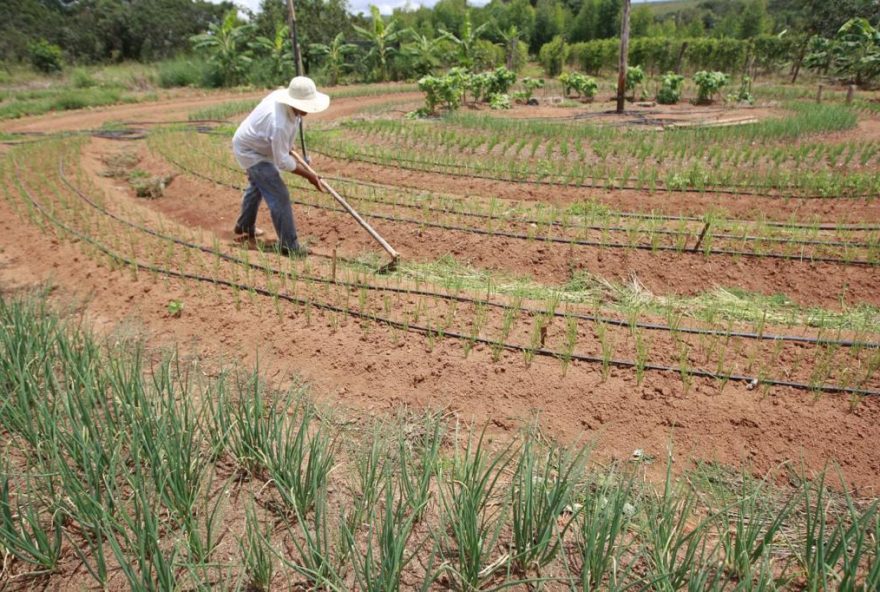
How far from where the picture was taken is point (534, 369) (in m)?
3.23

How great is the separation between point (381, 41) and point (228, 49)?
568cm

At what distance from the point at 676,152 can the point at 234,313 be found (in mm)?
7339

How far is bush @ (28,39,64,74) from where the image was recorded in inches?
777

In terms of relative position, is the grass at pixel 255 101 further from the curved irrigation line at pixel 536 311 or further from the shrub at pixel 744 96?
the shrub at pixel 744 96

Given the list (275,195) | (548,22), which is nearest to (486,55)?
(548,22)

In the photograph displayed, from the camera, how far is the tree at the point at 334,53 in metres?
20.9

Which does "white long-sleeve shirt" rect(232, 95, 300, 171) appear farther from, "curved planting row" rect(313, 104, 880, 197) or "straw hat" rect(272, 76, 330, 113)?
"curved planting row" rect(313, 104, 880, 197)

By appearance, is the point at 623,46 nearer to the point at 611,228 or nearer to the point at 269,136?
the point at 611,228

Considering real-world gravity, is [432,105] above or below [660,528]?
above

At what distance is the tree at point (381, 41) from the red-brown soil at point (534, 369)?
18.1 metres

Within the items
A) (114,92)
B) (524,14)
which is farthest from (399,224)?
(524,14)

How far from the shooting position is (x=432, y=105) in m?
13.8

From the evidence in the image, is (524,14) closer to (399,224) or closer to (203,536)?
(399,224)

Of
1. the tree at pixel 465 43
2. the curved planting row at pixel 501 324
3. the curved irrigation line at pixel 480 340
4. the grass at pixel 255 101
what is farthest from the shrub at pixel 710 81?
the curved irrigation line at pixel 480 340
